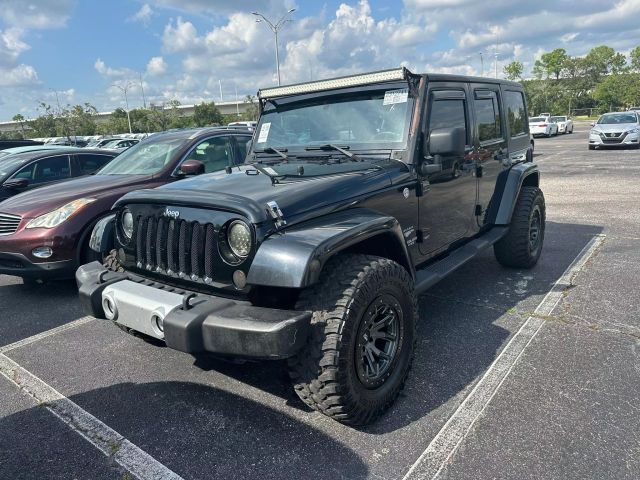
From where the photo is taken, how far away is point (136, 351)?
3.74 m

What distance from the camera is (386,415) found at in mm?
2793

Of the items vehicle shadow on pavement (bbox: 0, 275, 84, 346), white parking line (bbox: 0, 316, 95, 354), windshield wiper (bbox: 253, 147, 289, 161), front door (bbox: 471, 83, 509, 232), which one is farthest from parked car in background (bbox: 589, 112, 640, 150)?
white parking line (bbox: 0, 316, 95, 354)

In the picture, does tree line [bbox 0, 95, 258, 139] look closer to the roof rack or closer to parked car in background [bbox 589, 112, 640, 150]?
parked car in background [bbox 589, 112, 640, 150]

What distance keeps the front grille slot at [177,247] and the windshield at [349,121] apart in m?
1.35

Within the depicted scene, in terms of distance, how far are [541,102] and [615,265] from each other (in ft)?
217

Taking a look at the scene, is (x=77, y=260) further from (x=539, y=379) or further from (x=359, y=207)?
(x=539, y=379)

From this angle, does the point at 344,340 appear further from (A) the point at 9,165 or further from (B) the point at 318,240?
(A) the point at 9,165

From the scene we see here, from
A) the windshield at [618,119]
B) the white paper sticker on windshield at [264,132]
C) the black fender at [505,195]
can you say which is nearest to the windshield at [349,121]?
the white paper sticker on windshield at [264,132]

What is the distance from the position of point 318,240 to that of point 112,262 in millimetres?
1668

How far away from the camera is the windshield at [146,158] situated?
5.80m

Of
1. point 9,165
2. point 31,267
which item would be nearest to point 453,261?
point 31,267

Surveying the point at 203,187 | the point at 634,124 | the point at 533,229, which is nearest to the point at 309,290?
the point at 203,187

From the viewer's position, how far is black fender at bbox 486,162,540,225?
483 cm

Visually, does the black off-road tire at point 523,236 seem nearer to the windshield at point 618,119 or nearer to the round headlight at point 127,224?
the round headlight at point 127,224
